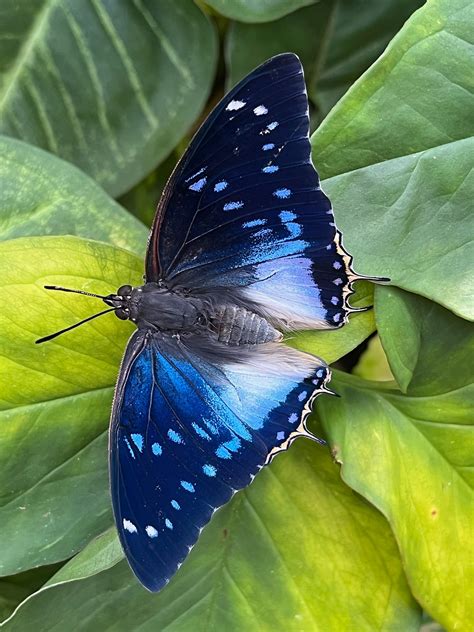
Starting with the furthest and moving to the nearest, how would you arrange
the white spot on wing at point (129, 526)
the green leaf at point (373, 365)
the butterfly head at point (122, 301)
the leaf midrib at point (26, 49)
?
the green leaf at point (373, 365) < the leaf midrib at point (26, 49) < the butterfly head at point (122, 301) < the white spot on wing at point (129, 526)

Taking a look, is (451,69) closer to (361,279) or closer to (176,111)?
(361,279)

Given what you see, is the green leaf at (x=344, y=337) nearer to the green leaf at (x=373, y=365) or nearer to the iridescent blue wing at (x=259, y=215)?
the iridescent blue wing at (x=259, y=215)

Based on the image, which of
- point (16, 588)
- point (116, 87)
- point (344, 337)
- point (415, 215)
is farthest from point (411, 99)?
point (16, 588)

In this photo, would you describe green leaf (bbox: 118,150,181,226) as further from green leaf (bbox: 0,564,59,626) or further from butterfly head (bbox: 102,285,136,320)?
green leaf (bbox: 0,564,59,626)

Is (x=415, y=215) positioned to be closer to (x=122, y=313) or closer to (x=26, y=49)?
(x=122, y=313)

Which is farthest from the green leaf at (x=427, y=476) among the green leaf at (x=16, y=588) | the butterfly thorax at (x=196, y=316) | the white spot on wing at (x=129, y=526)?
the green leaf at (x=16, y=588)

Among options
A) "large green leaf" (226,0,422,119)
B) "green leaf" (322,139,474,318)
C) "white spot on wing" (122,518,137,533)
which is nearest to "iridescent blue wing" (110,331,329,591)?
"white spot on wing" (122,518,137,533)

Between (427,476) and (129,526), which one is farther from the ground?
(129,526)
